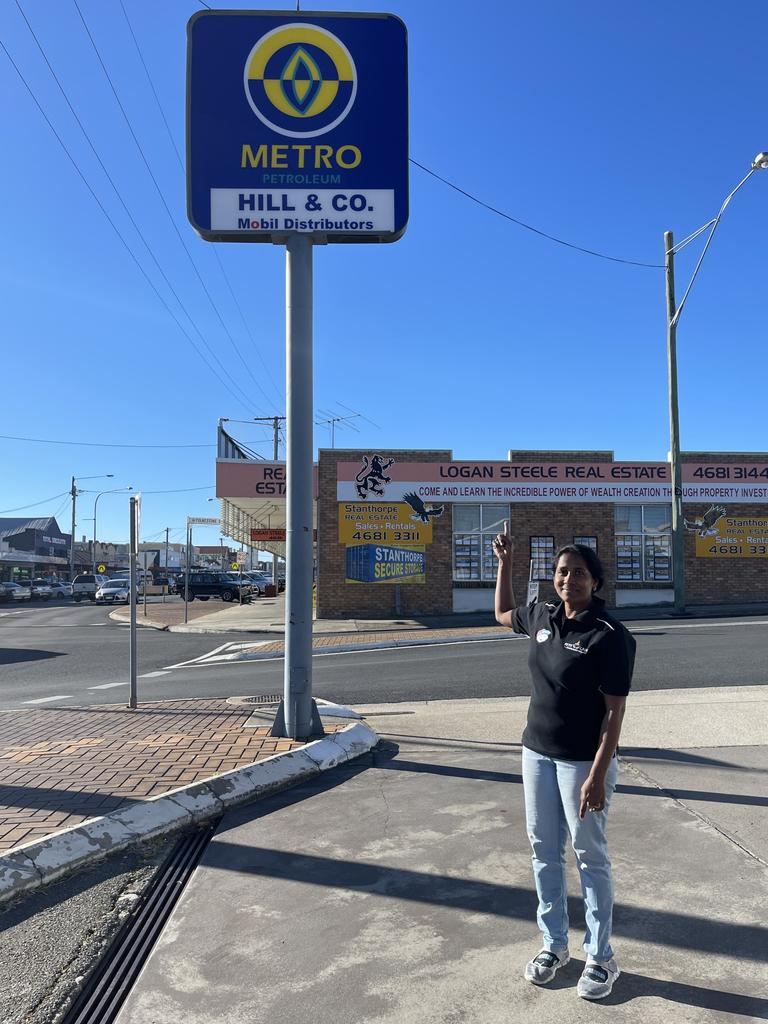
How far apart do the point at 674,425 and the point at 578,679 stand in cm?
1959

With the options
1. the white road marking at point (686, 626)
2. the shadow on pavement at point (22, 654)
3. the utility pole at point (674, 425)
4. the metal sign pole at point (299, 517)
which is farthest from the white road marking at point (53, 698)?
the utility pole at point (674, 425)

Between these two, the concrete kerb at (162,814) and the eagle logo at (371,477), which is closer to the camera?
the concrete kerb at (162,814)

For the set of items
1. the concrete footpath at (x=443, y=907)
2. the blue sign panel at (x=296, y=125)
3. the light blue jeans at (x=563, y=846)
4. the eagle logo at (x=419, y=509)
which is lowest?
the concrete footpath at (x=443, y=907)

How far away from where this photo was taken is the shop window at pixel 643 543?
24.2m

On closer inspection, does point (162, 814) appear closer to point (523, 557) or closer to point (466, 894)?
point (466, 894)

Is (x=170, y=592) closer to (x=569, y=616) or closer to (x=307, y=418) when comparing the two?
(x=307, y=418)

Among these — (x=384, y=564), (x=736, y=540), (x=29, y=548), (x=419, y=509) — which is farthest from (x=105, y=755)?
(x=29, y=548)

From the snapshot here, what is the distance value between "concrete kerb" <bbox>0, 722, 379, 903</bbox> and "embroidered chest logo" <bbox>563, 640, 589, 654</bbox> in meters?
2.91

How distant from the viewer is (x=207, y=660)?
14773 millimetres

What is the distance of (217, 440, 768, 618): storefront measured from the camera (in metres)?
23.0

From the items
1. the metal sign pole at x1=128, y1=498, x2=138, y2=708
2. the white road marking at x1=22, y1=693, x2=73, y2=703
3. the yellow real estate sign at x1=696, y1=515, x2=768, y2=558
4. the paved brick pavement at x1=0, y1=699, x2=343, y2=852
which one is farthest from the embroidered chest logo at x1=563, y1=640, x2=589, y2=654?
the yellow real estate sign at x1=696, y1=515, x2=768, y2=558

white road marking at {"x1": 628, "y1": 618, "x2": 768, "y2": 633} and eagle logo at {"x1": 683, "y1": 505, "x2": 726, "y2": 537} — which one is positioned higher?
eagle logo at {"x1": 683, "y1": 505, "x2": 726, "y2": 537}

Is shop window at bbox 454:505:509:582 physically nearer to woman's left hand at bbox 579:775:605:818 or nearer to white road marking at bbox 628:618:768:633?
white road marking at bbox 628:618:768:633

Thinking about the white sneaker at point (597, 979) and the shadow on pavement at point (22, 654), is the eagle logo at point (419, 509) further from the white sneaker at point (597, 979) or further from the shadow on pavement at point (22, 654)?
the white sneaker at point (597, 979)
